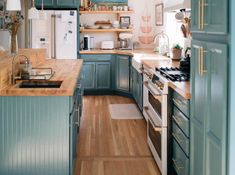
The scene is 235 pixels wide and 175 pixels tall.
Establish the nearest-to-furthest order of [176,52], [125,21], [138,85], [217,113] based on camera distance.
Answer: [217,113]
[176,52]
[138,85]
[125,21]

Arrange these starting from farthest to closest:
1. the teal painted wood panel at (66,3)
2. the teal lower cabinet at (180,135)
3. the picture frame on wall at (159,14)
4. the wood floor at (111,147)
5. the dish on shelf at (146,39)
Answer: the dish on shelf at (146,39), the picture frame on wall at (159,14), the teal painted wood panel at (66,3), the wood floor at (111,147), the teal lower cabinet at (180,135)

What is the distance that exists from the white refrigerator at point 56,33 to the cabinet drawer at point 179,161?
4821 millimetres

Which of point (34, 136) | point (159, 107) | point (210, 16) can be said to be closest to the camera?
point (210, 16)

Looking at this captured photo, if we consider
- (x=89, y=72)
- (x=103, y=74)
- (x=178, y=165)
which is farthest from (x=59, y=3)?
(x=178, y=165)

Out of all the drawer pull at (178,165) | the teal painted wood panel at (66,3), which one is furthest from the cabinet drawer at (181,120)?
the teal painted wood panel at (66,3)

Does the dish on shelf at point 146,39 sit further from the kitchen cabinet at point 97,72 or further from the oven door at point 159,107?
the oven door at point 159,107

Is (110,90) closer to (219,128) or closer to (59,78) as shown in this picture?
(59,78)

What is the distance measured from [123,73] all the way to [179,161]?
4823mm

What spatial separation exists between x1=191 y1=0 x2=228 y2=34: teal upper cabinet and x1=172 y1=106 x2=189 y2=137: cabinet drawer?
74 centimetres

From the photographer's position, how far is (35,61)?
5.11 metres

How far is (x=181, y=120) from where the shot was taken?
318 centimetres

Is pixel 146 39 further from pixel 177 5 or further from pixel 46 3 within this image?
pixel 177 5

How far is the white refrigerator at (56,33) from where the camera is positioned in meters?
7.73

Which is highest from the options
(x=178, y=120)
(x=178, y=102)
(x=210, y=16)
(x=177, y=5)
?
(x=177, y=5)
